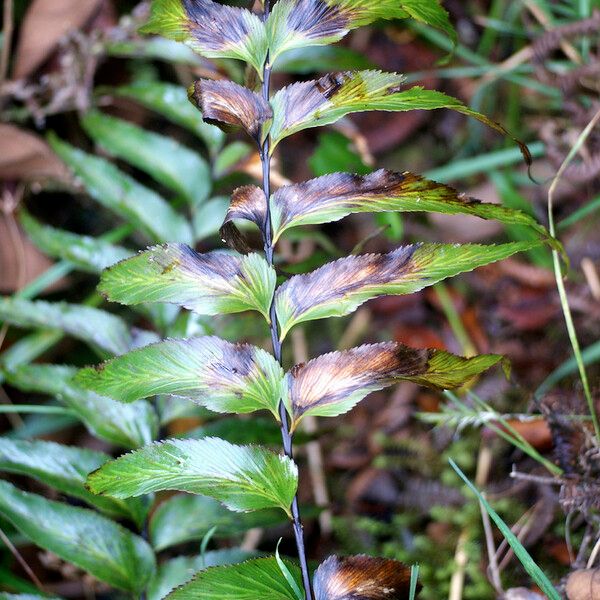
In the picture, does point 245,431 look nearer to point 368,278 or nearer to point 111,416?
point 111,416

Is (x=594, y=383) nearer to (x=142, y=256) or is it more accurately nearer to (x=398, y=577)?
(x=398, y=577)

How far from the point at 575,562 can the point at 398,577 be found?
281 mm

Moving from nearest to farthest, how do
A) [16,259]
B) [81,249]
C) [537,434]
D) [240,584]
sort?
[240,584] < [537,434] < [81,249] < [16,259]

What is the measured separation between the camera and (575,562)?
91cm

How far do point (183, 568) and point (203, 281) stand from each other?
433 mm

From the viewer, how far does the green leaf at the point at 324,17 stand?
81cm

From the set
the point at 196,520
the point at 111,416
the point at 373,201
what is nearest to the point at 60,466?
the point at 111,416

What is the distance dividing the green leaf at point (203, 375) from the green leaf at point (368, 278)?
60 millimetres

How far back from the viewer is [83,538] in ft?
3.16

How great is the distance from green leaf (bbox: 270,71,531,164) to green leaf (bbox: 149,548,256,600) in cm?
57

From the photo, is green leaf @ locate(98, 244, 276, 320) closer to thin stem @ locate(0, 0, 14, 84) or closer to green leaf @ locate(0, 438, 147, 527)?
green leaf @ locate(0, 438, 147, 527)

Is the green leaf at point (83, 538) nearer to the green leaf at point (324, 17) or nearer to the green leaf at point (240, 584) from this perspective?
the green leaf at point (240, 584)

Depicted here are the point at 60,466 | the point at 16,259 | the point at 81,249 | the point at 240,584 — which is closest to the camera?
the point at 240,584

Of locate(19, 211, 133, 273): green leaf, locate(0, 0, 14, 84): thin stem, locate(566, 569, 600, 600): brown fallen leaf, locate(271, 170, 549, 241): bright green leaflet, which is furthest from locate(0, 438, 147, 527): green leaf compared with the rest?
locate(0, 0, 14, 84): thin stem
